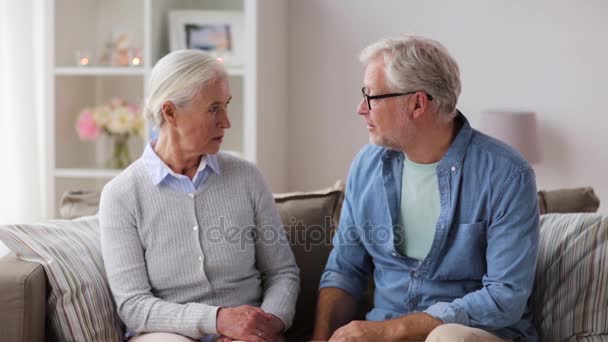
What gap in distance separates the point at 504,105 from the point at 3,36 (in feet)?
7.22

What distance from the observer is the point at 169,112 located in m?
2.28

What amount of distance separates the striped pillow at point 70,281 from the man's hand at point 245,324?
29cm

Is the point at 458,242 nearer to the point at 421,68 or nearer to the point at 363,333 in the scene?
the point at 363,333

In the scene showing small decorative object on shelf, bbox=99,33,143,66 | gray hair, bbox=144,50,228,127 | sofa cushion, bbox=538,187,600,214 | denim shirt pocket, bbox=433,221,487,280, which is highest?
small decorative object on shelf, bbox=99,33,143,66

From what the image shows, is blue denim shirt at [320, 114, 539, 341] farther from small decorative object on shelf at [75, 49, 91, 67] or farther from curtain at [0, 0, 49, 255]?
small decorative object on shelf at [75, 49, 91, 67]

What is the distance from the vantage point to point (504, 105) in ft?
12.9

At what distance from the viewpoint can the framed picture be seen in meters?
3.80

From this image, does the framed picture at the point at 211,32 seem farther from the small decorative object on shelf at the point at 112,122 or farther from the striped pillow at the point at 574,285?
the striped pillow at the point at 574,285

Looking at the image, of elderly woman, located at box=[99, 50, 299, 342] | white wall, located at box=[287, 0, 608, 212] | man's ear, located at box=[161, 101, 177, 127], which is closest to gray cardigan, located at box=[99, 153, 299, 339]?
elderly woman, located at box=[99, 50, 299, 342]

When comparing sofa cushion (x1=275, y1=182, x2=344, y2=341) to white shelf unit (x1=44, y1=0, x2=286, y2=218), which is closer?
sofa cushion (x1=275, y1=182, x2=344, y2=341)

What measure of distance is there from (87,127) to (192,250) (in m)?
1.80

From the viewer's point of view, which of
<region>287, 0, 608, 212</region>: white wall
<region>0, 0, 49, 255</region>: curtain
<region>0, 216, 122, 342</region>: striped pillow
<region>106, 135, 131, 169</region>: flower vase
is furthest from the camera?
<region>106, 135, 131, 169</region>: flower vase

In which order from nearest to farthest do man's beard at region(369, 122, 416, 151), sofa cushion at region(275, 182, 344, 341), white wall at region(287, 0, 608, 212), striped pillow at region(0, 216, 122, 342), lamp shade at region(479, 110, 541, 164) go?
striped pillow at region(0, 216, 122, 342)
man's beard at region(369, 122, 416, 151)
sofa cushion at region(275, 182, 344, 341)
lamp shade at region(479, 110, 541, 164)
white wall at region(287, 0, 608, 212)

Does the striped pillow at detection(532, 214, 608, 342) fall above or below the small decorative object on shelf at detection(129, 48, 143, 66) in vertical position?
below
